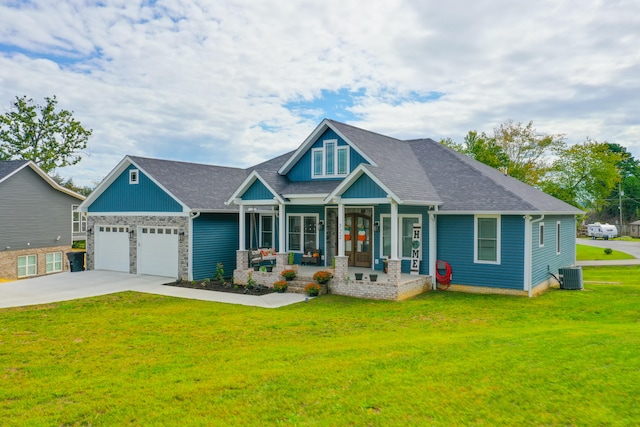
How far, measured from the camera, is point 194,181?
69.3 ft

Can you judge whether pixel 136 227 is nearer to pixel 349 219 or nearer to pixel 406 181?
pixel 349 219

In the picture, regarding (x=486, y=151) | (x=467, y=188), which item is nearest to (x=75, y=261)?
(x=467, y=188)

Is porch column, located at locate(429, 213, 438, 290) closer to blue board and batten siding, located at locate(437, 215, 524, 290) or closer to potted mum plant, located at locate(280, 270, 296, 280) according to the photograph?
blue board and batten siding, located at locate(437, 215, 524, 290)

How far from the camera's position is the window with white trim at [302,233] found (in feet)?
63.2

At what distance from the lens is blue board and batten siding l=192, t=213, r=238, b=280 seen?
1850 centimetres

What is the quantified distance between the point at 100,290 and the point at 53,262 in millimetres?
14570

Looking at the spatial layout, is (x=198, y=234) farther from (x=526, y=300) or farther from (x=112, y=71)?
(x=526, y=300)

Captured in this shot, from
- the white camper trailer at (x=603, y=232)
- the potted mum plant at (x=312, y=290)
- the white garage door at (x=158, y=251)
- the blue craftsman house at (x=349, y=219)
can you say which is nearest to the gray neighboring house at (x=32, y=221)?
the blue craftsman house at (x=349, y=219)

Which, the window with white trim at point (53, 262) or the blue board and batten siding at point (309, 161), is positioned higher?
the blue board and batten siding at point (309, 161)

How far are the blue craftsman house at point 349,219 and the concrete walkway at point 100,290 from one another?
1252 mm

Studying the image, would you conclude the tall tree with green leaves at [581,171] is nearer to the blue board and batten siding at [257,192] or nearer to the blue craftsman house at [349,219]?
the blue craftsman house at [349,219]

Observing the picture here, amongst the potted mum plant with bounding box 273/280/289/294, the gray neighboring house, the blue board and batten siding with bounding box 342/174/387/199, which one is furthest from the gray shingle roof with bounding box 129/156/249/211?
the gray neighboring house

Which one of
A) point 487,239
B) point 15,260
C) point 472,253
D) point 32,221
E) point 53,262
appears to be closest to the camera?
point 487,239

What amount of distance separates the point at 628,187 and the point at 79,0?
90.0m
